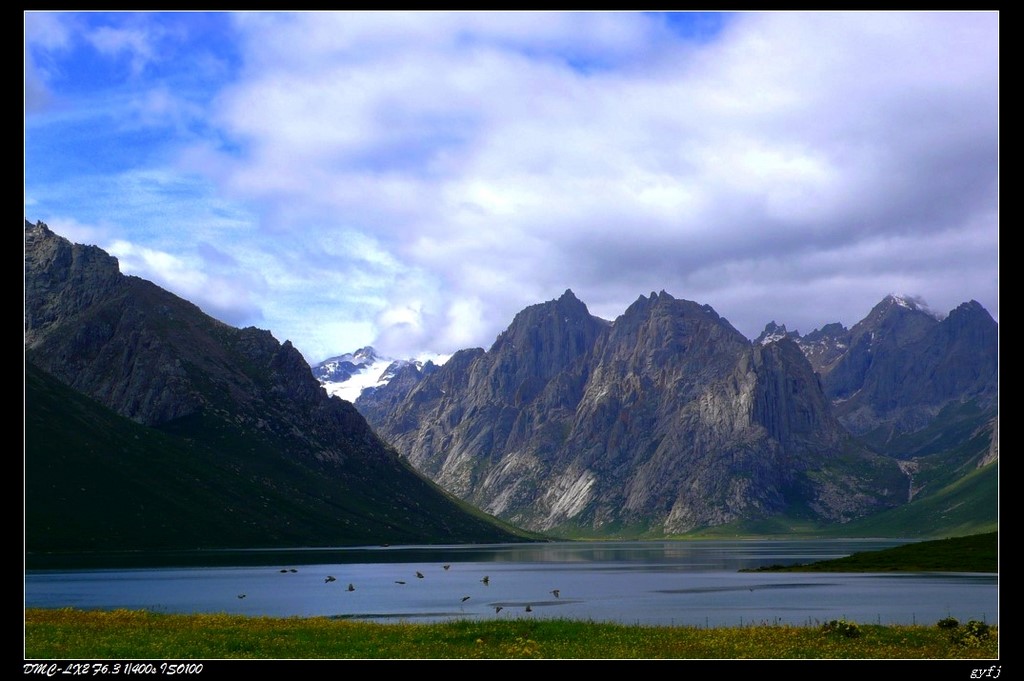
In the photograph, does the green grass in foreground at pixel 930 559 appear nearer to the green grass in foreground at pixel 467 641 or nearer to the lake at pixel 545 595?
the lake at pixel 545 595

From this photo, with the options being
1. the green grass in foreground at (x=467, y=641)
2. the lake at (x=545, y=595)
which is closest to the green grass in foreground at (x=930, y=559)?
the lake at (x=545, y=595)

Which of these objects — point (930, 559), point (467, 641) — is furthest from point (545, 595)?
point (930, 559)

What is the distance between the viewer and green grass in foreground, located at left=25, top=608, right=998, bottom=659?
182 feet

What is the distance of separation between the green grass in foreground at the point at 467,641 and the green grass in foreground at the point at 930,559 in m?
106

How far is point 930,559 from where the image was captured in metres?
174

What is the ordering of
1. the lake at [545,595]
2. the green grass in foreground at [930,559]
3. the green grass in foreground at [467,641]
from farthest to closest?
1. the green grass in foreground at [930,559]
2. the lake at [545,595]
3. the green grass in foreground at [467,641]

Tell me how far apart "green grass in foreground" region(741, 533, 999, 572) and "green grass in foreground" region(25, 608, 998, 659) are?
347 ft

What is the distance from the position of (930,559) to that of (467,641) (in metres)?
137

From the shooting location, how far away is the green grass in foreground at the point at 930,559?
535ft
